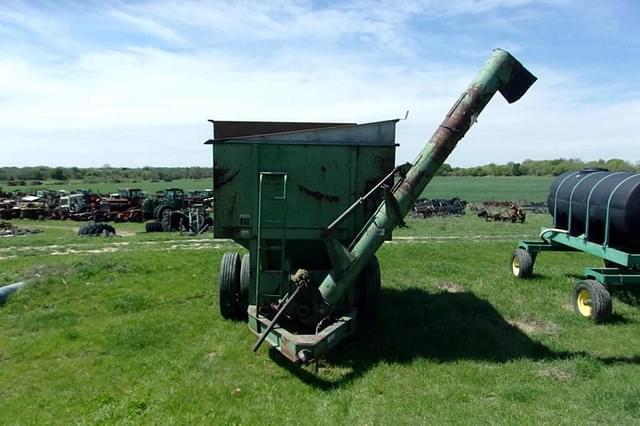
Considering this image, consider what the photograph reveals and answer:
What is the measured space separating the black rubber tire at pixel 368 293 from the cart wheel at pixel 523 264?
4929 mm

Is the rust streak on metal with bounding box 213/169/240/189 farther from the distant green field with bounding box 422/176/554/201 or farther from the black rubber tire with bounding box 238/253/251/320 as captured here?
the distant green field with bounding box 422/176/554/201

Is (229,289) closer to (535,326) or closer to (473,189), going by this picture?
(535,326)

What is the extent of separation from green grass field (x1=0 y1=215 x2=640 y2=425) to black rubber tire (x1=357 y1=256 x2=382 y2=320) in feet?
1.26

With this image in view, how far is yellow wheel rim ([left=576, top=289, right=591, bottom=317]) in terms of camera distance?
29.3 feet

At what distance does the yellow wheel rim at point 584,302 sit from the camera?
8.93 meters

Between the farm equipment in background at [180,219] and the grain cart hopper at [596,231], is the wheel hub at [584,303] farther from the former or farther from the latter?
the farm equipment in background at [180,219]

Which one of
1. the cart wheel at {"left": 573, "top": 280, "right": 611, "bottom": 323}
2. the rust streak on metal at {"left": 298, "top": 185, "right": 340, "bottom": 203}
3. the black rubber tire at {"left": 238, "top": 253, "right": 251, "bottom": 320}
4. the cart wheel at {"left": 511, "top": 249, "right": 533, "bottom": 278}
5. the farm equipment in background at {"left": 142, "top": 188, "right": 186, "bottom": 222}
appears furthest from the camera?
the farm equipment in background at {"left": 142, "top": 188, "right": 186, "bottom": 222}

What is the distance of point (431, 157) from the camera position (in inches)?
282

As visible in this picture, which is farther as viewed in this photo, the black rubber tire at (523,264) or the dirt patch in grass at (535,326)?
the black rubber tire at (523,264)

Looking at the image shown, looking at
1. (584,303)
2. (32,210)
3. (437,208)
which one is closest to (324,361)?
(584,303)

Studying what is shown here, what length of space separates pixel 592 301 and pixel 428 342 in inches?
121

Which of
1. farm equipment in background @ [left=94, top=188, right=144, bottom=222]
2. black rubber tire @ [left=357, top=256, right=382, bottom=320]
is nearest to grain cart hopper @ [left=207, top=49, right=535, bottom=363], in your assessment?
black rubber tire @ [left=357, top=256, right=382, bottom=320]

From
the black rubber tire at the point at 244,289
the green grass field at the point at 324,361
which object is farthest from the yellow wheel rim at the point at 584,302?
the black rubber tire at the point at 244,289

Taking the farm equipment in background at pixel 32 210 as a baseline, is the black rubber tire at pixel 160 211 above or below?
above
